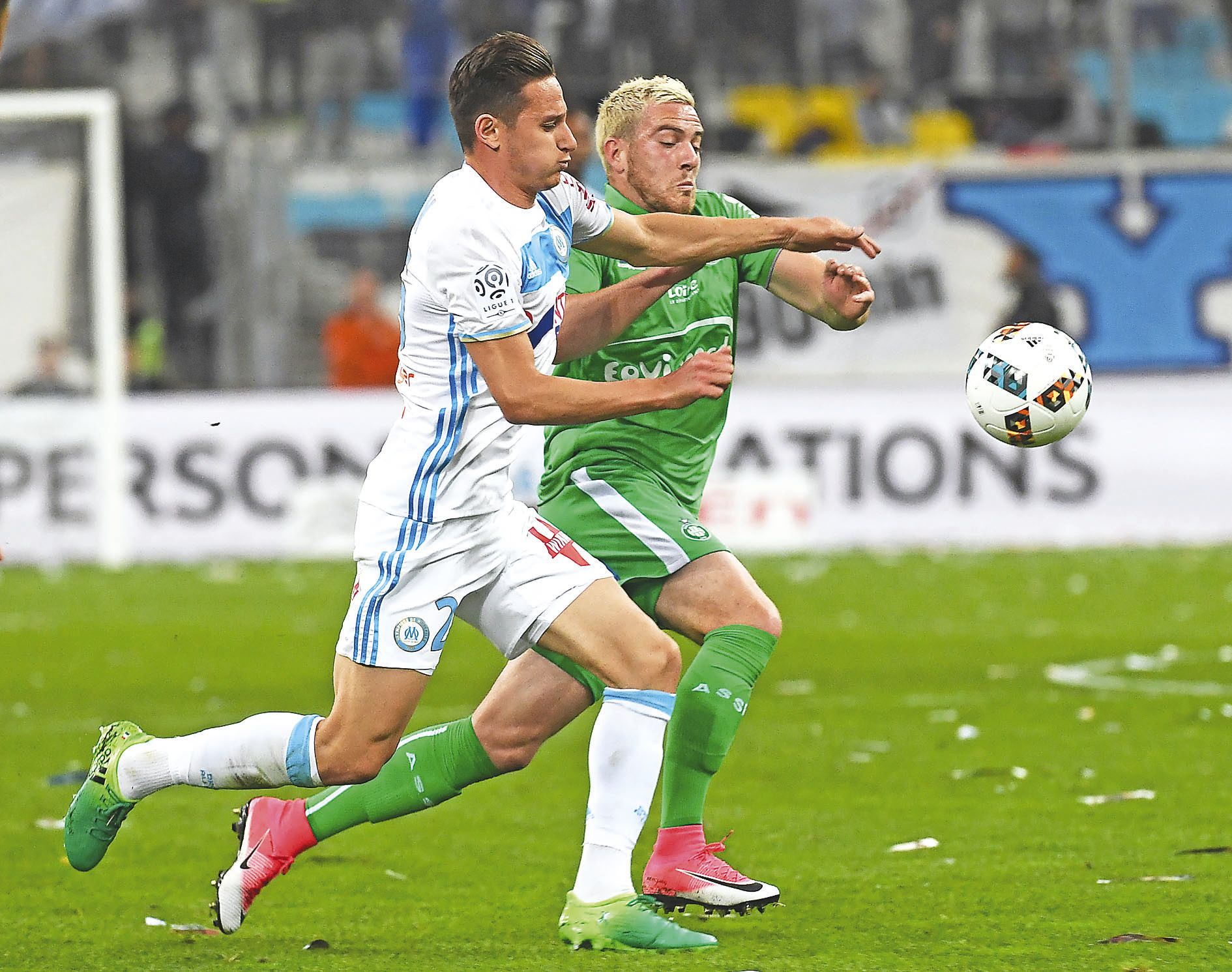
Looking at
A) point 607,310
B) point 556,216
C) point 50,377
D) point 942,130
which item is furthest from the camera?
point 942,130

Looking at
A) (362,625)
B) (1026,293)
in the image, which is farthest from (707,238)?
(1026,293)

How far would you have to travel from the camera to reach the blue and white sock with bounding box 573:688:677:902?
4906 mm

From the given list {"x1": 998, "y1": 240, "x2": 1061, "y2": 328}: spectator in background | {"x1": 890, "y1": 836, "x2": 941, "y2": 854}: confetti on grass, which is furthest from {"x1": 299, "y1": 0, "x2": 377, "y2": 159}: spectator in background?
{"x1": 890, "y1": 836, "x2": 941, "y2": 854}: confetti on grass

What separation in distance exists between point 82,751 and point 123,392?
7.79 m

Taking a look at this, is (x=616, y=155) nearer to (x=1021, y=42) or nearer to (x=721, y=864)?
(x=721, y=864)

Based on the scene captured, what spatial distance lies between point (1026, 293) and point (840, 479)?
308 centimetres

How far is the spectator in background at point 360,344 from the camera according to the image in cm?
1639

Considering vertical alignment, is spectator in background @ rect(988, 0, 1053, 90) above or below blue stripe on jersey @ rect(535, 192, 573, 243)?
above

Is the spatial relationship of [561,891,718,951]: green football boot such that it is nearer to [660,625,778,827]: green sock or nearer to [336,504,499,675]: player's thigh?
[660,625,778,827]: green sock

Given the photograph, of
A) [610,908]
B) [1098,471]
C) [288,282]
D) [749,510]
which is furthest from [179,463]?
[610,908]

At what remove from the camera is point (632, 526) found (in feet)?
18.2

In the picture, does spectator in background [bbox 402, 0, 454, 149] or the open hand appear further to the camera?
spectator in background [bbox 402, 0, 454, 149]

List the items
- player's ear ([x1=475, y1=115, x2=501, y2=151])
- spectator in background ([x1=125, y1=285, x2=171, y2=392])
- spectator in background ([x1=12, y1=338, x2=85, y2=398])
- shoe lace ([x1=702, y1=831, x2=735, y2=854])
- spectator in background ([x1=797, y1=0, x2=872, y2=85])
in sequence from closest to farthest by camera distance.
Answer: player's ear ([x1=475, y1=115, x2=501, y2=151]) < shoe lace ([x1=702, y1=831, x2=735, y2=854]) < spectator in background ([x1=12, y1=338, x2=85, y2=398]) < spectator in background ([x1=125, y1=285, x2=171, y2=392]) < spectator in background ([x1=797, y1=0, x2=872, y2=85])

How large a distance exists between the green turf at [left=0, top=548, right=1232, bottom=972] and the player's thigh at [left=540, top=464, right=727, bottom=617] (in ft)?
2.92
